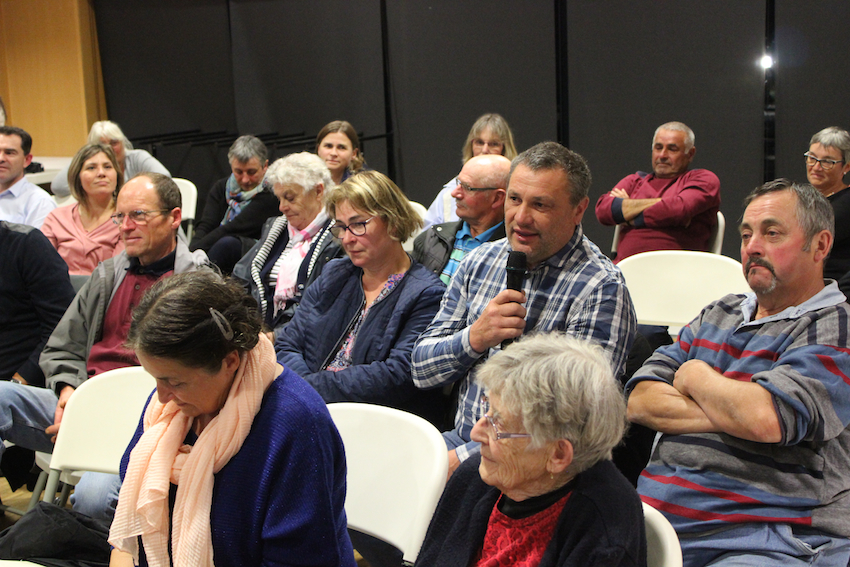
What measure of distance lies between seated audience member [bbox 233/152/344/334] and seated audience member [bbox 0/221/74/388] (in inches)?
31.5

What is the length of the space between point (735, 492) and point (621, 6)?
4.51 meters

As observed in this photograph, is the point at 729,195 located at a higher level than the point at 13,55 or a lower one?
lower

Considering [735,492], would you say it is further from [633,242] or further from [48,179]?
[48,179]

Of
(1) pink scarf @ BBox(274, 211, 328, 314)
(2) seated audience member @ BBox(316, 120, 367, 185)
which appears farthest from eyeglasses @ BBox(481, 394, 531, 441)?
(2) seated audience member @ BBox(316, 120, 367, 185)

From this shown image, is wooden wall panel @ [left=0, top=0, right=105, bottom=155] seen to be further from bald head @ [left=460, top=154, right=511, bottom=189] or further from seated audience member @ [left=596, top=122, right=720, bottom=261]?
bald head @ [left=460, top=154, right=511, bottom=189]

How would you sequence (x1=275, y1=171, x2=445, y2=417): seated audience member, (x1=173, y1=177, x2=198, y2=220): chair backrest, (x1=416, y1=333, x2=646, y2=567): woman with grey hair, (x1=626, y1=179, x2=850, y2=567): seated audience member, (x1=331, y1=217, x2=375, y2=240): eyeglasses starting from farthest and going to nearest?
1. (x1=173, y1=177, x2=198, y2=220): chair backrest
2. (x1=331, y1=217, x2=375, y2=240): eyeglasses
3. (x1=275, y1=171, x2=445, y2=417): seated audience member
4. (x1=626, y1=179, x2=850, y2=567): seated audience member
5. (x1=416, y1=333, x2=646, y2=567): woman with grey hair

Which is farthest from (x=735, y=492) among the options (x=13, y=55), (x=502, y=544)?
(x=13, y=55)

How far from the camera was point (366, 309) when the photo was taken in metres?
2.48

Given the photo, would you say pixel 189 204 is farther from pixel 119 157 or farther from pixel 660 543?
pixel 660 543

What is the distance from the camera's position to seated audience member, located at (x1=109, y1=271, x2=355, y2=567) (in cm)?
134

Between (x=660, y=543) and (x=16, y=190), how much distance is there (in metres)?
4.20

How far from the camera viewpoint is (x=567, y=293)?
1.99m

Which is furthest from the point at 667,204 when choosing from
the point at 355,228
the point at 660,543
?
the point at 660,543

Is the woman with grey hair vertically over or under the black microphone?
under
